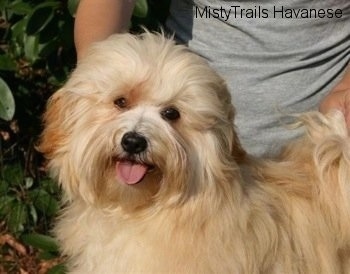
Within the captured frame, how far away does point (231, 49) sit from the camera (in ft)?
9.21

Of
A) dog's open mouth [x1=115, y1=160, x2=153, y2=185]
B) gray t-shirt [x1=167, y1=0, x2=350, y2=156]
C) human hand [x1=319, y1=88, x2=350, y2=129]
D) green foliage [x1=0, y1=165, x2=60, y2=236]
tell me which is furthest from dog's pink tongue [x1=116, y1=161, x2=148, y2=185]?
green foliage [x1=0, y1=165, x2=60, y2=236]

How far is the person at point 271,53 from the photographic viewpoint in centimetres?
273

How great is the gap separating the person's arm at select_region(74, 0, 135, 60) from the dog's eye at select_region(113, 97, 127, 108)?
31 cm

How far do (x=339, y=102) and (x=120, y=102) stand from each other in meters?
0.64

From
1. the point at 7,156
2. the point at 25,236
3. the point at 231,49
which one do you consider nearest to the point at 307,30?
the point at 231,49

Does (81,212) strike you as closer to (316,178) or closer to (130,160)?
(130,160)

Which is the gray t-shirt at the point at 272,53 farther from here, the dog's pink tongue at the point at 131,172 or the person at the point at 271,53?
the dog's pink tongue at the point at 131,172

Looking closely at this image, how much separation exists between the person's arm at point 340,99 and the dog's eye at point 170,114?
47cm

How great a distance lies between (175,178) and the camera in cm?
214

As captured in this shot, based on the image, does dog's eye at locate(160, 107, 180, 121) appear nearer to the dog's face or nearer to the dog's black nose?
the dog's face

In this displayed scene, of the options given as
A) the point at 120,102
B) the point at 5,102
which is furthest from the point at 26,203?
the point at 120,102

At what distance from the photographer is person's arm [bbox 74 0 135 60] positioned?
248 centimetres

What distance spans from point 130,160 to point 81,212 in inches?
12.2

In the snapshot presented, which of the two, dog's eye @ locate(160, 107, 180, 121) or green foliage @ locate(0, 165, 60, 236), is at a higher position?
dog's eye @ locate(160, 107, 180, 121)
